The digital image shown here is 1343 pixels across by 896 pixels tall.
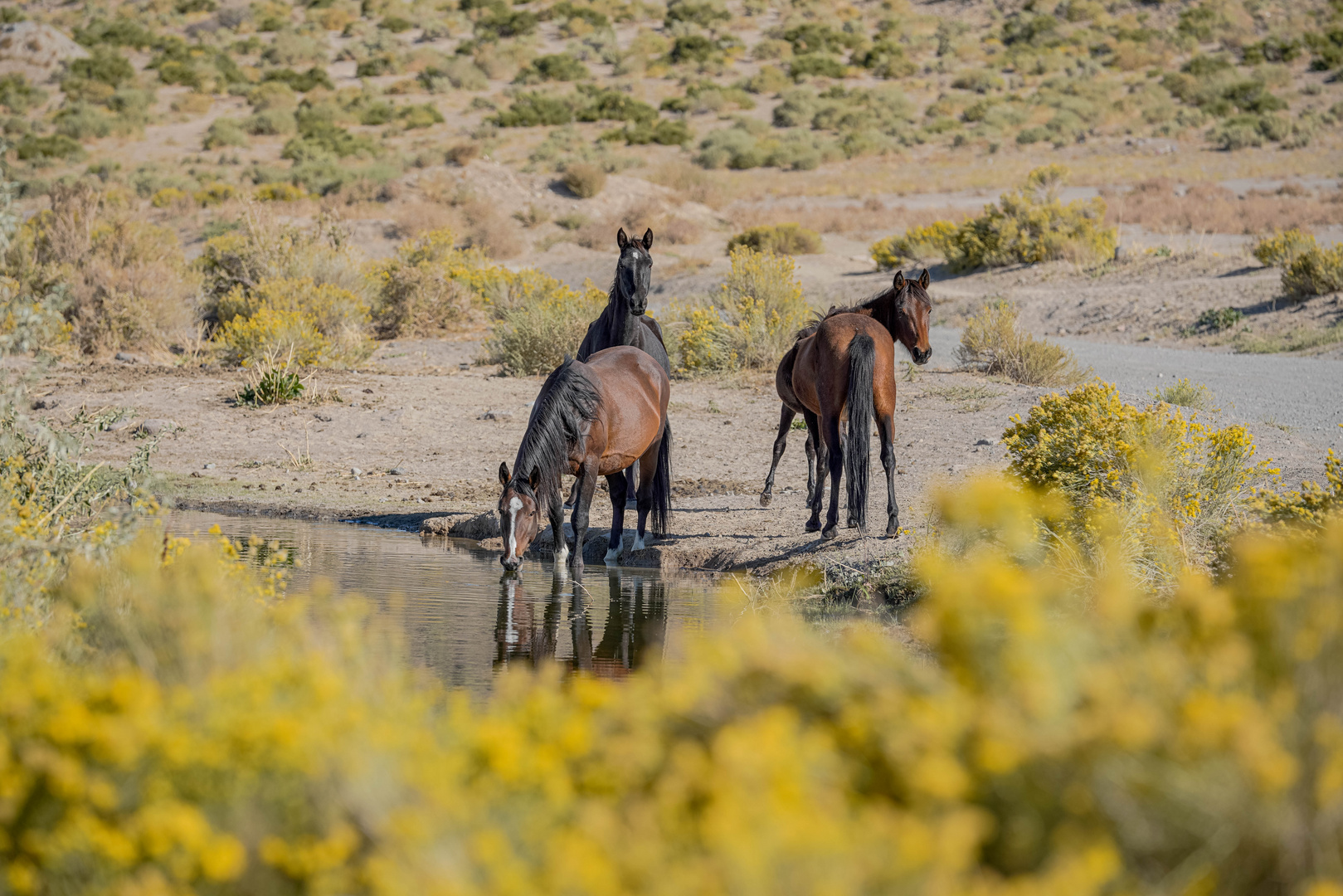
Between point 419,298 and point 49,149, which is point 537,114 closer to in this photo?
point 49,149

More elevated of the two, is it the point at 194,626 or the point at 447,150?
the point at 447,150

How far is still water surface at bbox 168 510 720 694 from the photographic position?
6598 mm

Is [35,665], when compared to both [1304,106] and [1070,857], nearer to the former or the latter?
[1070,857]

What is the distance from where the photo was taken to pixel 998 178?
39.2 m

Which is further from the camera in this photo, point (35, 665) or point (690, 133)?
point (690, 133)

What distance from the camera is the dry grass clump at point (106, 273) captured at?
59.4 feet

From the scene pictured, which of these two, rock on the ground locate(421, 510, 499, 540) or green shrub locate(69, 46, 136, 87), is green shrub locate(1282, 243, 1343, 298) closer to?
rock on the ground locate(421, 510, 499, 540)

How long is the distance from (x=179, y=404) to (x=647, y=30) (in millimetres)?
53283

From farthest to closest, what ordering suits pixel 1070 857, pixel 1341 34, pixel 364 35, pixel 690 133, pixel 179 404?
pixel 364 35 < pixel 1341 34 < pixel 690 133 < pixel 179 404 < pixel 1070 857

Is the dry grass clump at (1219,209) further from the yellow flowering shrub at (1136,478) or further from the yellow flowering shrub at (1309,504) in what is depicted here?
the yellow flowering shrub at (1309,504)

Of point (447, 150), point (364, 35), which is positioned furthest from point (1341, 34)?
point (364, 35)

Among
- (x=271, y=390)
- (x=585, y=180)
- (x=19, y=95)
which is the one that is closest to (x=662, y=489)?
(x=271, y=390)

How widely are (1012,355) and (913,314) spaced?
20.9 ft

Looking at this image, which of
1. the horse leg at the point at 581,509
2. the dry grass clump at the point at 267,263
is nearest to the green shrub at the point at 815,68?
the dry grass clump at the point at 267,263
